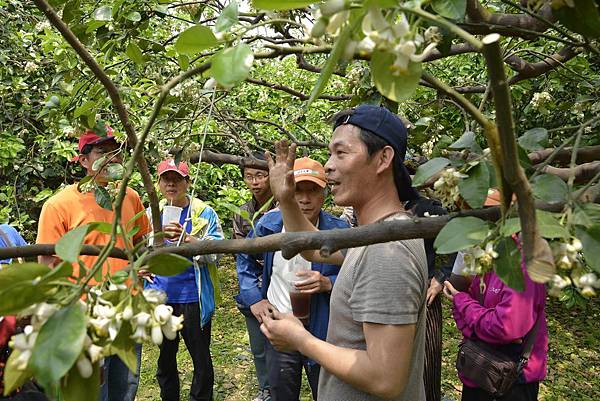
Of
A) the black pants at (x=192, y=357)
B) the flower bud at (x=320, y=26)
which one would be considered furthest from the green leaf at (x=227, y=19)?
the black pants at (x=192, y=357)

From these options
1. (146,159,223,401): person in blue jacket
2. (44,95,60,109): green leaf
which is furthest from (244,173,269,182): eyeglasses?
(44,95,60,109): green leaf

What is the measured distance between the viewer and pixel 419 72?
2.36 ft

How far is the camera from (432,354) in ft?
11.5

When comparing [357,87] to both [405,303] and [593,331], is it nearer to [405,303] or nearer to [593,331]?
[405,303]

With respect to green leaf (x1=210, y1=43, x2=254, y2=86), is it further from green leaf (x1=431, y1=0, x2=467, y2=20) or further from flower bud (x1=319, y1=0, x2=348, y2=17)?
green leaf (x1=431, y1=0, x2=467, y2=20)

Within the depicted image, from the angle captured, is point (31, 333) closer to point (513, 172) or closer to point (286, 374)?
point (513, 172)

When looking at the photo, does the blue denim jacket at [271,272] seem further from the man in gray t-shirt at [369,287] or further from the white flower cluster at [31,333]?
the white flower cluster at [31,333]

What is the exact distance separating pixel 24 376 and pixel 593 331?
301 inches

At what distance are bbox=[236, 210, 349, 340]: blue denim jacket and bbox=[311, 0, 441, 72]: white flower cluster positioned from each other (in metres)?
2.39

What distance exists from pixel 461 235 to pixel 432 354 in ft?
9.09

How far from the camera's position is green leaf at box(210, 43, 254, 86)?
726 millimetres

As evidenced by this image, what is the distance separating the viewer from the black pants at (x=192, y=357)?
14.1 feet

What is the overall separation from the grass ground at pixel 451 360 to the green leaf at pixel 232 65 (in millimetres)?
4571

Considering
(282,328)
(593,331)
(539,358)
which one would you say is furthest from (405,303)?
(593,331)
